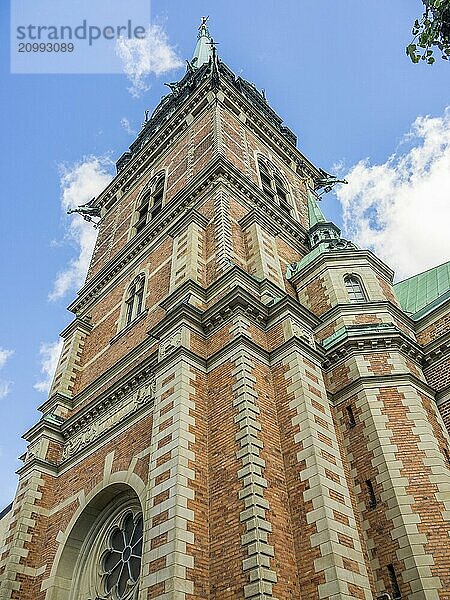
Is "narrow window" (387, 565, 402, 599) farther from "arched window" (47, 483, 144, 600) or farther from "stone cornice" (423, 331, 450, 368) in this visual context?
"stone cornice" (423, 331, 450, 368)

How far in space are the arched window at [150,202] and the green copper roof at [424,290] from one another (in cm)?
1225

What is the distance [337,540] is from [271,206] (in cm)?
1605

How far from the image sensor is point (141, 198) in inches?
1169

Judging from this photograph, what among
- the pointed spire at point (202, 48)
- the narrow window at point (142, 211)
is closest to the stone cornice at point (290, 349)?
the narrow window at point (142, 211)

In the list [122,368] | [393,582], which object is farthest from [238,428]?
[122,368]

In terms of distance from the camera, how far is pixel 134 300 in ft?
73.3

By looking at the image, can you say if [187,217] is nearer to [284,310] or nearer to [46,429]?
[284,310]

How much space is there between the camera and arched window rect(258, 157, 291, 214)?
2694 centimetres

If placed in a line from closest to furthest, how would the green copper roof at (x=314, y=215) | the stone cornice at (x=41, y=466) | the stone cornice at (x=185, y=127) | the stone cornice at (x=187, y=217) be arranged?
1. the stone cornice at (x=41, y=466)
2. the stone cornice at (x=187, y=217)
3. the green copper roof at (x=314, y=215)
4. the stone cornice at (x=185, y=127)

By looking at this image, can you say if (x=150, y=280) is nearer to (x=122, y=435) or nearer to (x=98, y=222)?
(x=122, y=435)

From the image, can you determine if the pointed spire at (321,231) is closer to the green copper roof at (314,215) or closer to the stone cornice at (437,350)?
the green copper roof at (314,215)

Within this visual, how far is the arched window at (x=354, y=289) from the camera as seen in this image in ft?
61.8

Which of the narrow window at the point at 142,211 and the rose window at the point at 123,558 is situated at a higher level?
the narrow window at the point at 142,211

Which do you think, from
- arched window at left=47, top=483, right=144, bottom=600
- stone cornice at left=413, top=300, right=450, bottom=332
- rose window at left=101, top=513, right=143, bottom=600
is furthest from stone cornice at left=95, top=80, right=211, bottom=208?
rose window at left=101, top=513, right=143, bottom=600
